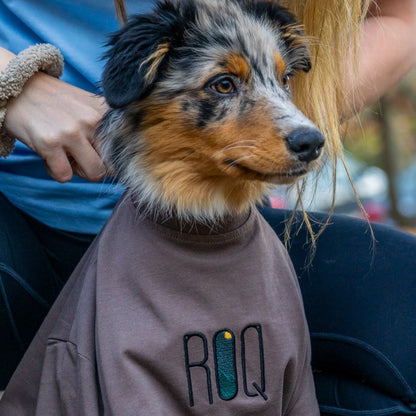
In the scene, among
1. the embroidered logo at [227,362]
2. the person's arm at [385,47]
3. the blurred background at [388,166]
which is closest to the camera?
the embroidered logo at [227,362]

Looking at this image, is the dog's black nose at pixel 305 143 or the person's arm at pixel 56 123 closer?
A: the dog's black nose at pixel 305 143

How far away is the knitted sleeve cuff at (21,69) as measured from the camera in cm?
167

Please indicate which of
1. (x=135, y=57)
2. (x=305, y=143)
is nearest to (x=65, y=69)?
(x=135, y=57)

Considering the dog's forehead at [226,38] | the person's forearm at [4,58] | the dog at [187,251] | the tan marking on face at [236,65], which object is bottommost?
the dog at [187,251]

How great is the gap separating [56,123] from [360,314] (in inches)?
40.9

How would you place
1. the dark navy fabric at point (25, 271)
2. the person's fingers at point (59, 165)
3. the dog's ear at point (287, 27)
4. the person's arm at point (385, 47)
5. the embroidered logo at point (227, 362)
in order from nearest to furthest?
the embroidered logo at point (227, 362)
the person's fingers at point (59, 165)
the dog's ear at point (287, 27)
the dark navy fabric at point (25, 271)
the person's arm at point (385, 47)

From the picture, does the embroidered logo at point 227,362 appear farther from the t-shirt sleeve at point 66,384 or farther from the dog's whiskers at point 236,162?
the dog's whiskers at point 236,162

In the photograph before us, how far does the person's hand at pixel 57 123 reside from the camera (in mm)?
1718

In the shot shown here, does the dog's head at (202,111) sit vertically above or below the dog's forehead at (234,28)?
below

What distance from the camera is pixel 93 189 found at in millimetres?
2012

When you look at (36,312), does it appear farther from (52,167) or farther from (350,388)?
(350,388)

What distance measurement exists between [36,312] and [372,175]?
6945 millimetres

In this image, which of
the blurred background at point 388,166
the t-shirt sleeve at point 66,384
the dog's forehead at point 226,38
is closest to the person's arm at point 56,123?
the dog's forehead at point 226,38

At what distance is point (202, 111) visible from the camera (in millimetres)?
1633
